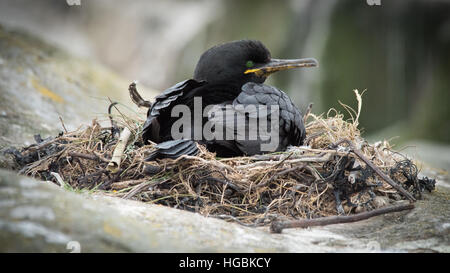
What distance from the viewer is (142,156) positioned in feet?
9.00

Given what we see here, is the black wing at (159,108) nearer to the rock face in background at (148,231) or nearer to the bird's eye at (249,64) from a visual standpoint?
the bird's eye at (249,64)

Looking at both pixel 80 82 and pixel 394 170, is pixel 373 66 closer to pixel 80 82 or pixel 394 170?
pixel 80 82

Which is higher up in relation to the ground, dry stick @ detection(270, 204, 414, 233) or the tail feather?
the tail feather

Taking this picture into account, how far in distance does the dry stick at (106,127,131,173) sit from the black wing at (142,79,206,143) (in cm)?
13

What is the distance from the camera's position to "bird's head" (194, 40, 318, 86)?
3.21 metres

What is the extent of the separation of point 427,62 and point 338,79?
4.99 feet

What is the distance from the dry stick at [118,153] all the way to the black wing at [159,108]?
0.42 feet

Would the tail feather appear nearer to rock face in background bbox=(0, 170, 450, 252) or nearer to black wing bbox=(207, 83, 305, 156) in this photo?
black wing bbox=(207, 83, 305, 156)

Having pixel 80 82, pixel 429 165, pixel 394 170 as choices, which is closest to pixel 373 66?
pixel 429 165

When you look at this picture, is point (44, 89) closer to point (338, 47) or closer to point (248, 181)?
point (248, 181)

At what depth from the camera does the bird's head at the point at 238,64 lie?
321cm

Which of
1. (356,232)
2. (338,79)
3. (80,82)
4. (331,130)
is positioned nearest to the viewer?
(356,232)

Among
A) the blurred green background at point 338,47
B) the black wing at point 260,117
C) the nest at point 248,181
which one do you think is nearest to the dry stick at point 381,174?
the nest at point 248,181

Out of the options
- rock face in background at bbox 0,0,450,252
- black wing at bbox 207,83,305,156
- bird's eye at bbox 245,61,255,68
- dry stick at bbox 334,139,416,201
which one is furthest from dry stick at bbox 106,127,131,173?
dry stick at bbox 334,139,416,201
